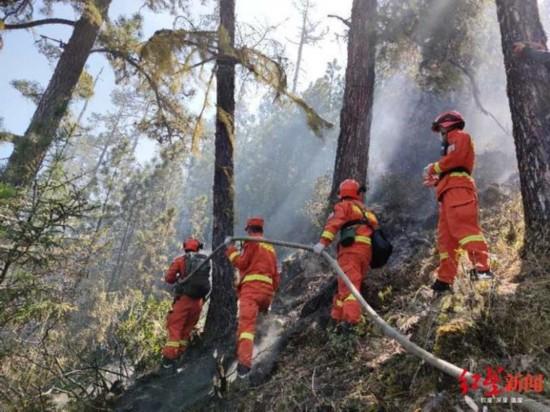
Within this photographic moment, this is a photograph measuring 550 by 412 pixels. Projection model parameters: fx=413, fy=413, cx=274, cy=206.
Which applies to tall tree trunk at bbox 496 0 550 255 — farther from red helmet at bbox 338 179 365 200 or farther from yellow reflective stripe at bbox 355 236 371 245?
red helmet at bbox 338 179 365 200

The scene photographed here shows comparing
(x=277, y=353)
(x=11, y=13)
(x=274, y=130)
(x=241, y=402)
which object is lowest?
(x=241, y=402)

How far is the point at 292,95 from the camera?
764 centimetres

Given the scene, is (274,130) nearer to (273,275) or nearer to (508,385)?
(273,275)

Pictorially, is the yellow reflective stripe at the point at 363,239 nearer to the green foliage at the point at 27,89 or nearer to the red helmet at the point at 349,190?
the red helmet at the point at 349,190

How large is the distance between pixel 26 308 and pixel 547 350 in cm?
524

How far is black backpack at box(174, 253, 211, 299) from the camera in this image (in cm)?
700

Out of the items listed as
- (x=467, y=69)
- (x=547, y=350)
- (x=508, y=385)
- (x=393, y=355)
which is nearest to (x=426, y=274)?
(x=393, y=355)

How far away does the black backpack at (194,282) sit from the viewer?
7.00m

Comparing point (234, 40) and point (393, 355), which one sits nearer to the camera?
point (393, 355)

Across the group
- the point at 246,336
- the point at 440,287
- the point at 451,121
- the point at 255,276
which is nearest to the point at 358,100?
the point at 451,121

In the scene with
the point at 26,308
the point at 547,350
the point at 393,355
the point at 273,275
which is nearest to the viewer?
the point at 547,350

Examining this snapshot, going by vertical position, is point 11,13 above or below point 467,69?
below

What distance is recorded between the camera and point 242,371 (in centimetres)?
471

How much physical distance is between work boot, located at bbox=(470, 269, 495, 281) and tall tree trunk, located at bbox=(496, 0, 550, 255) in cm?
70
